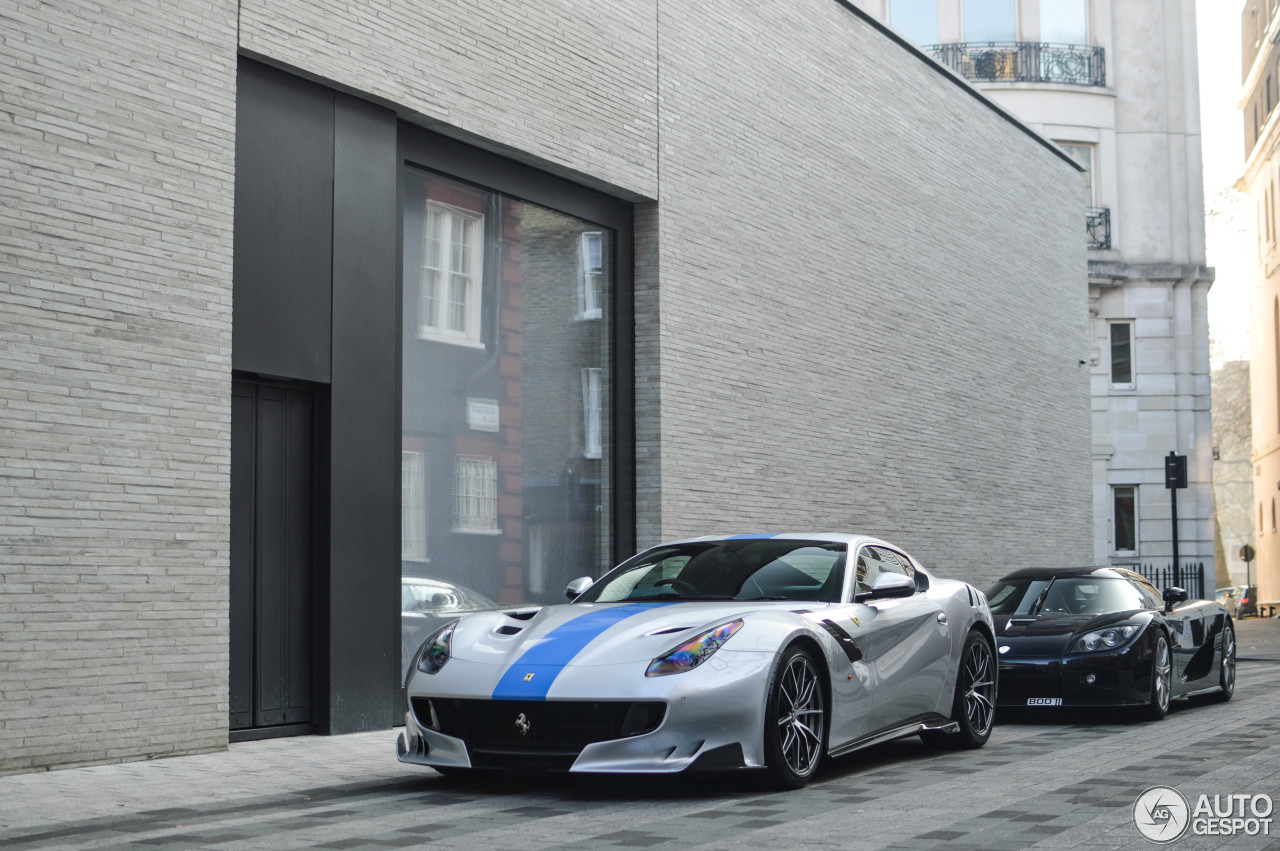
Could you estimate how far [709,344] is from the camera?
15352mm

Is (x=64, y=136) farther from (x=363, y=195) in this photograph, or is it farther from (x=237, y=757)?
(x=237, y=757)

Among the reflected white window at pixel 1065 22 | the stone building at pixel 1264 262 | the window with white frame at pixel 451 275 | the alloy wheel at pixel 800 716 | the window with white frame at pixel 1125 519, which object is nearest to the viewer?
the alloy wheel at pixel 800 716

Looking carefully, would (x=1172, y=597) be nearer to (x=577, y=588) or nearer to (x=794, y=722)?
(x=577, y=588)

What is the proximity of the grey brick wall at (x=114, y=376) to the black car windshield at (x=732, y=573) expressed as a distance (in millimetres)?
2775

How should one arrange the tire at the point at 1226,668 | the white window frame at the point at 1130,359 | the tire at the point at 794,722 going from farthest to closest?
the white window frame at the point at 1130,359, the tire at the point at 1226,668, the tire at the point at 794,722

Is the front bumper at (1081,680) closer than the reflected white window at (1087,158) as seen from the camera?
Yes

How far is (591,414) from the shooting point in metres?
14.2

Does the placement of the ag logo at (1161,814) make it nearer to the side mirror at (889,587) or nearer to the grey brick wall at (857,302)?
the side mirror at (889,587)

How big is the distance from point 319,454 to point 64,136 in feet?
9.88

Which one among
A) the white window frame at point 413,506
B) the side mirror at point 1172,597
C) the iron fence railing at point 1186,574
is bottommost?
the iron fence railing at point 1186,574

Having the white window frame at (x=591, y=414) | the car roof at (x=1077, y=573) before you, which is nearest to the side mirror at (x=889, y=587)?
the car roof at (x=1077, y=573)

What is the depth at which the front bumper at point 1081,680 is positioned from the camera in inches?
428

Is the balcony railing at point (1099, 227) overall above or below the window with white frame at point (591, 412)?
above

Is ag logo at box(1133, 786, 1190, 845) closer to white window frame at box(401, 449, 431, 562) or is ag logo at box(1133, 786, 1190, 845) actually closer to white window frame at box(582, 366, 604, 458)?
white window frame at box(401, 449, 431, 562)
